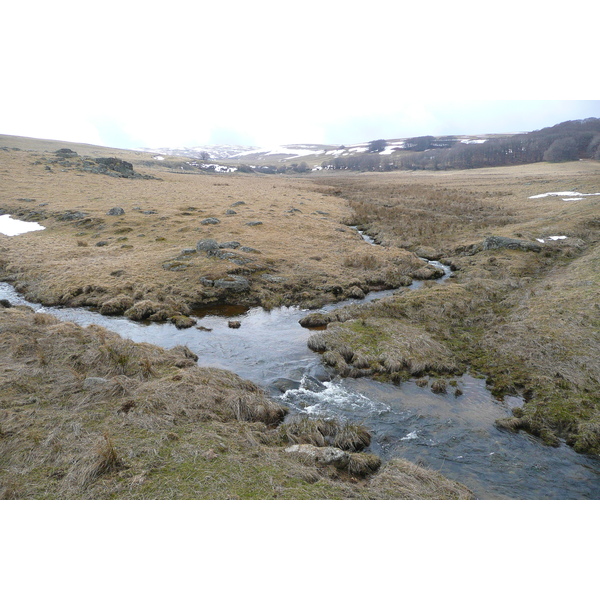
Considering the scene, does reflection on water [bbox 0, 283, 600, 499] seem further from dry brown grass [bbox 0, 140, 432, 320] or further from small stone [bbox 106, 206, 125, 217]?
small stone [bbox 106, 206, 125, 217]

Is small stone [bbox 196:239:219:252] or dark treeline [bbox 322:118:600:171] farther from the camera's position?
dark treeline [bbox 322:118:600:171]

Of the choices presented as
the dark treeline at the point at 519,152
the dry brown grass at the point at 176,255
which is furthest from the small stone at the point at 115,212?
the dark treeline at the point at 519,152

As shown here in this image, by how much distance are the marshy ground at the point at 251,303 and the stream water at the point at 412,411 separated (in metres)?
0.76

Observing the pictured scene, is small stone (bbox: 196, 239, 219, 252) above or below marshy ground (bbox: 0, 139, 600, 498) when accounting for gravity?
above

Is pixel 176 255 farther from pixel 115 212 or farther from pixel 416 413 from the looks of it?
pixel 416 413

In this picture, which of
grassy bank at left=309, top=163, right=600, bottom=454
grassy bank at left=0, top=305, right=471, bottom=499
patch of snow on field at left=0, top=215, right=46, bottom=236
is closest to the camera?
grassy bank at left=0, top=305, right=471, bottom=499

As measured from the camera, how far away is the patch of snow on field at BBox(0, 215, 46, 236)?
3381cm

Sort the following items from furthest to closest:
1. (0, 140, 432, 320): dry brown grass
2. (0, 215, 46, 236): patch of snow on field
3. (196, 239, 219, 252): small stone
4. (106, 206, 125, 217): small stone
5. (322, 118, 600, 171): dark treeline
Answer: (322, 118, 600, 171): dark treeline
(106, 206, 125, 217): small stone
(0, 215, 46, 236): patch of snow on field
(196, 239, 219, 252): small stone
(0, 140, 432, 320): dry brown grass

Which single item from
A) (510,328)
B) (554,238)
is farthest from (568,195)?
(510,328)

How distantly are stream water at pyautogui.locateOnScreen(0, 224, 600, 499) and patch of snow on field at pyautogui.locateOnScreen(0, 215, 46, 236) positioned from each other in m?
23.5

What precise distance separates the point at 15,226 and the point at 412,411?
42856 mm

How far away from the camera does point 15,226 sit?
35.6 meters

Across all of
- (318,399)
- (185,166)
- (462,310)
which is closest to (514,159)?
(185,166)

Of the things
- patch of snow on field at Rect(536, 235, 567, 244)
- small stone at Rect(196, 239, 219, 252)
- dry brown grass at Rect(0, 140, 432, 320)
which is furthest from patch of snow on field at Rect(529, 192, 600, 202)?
small stone at Rect(196, 239, 219, 252)
